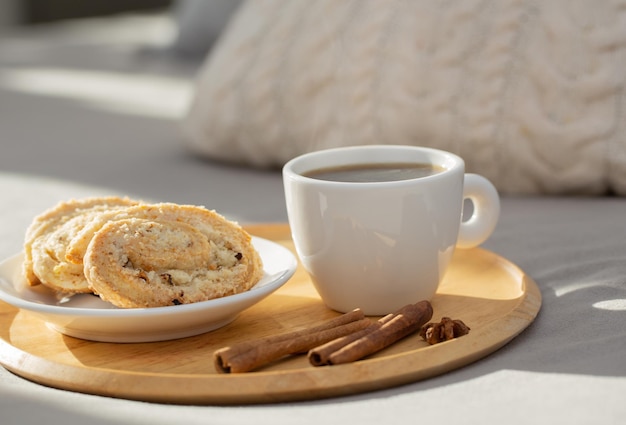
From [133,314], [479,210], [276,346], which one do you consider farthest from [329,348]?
[479,210]

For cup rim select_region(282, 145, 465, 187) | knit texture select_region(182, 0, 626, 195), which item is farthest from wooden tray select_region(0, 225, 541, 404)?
knit texture select_region(182, 0, 626, 195)

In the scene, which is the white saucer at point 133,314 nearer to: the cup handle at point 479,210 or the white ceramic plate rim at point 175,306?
the white ceramic plate rim at point 175,306

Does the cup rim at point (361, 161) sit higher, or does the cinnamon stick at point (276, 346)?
the cup rim at point (361, 161)

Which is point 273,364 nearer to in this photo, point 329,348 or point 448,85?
point 329,348

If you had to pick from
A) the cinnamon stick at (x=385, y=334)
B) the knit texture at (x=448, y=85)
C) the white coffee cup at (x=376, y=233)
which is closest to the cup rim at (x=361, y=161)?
the white coffee cup at (x=376, y=233)

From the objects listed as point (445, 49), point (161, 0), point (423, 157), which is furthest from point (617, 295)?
point (161, 0)

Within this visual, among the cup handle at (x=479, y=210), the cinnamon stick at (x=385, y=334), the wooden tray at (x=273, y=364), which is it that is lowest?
the wooden tray at (x=273, y=364)

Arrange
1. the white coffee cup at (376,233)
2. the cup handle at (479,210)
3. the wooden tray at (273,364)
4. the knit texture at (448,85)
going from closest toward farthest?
the wooden tray at (273,364)
the white coffee cup at (376,233)
the cup handle at (479,210)
the knit texture at (448,85)

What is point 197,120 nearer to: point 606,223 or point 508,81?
point 508,81
